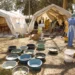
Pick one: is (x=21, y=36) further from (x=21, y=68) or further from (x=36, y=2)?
(x=36, y=2)

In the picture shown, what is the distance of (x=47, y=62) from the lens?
5.49 meters

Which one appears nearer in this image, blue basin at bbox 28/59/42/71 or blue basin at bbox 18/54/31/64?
blue basin at bbox 28/59/42/71

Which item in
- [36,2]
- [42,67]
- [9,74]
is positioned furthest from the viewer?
[36,2]

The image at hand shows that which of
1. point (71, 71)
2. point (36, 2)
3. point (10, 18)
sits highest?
point (36, 2)

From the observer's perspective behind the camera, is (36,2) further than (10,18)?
Yes

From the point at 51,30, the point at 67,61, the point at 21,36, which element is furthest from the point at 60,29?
the point at 67,61

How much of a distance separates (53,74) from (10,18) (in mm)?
7661

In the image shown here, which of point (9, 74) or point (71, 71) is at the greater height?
point (9, 74)

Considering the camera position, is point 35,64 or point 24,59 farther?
point 24,59

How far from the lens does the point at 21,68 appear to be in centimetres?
464

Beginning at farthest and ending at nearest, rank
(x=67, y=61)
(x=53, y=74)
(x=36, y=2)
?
(x=36, y=2) → (x=67, y=61) → (x=53, y=74)

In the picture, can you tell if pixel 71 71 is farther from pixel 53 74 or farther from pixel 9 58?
pixel 9 58

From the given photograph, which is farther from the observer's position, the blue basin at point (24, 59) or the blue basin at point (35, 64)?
the blue basin at point (24, 59)

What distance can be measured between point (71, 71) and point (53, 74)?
627 millimetres
